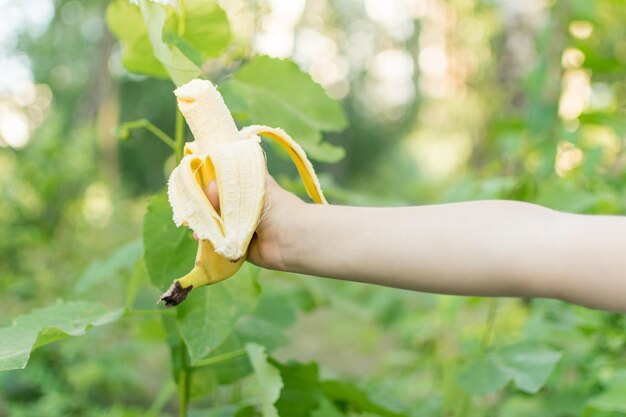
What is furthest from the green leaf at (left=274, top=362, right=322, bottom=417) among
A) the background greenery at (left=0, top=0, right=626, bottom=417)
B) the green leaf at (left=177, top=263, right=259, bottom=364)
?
the green leaf at (left=177, top=263, right=259, bottom=364)

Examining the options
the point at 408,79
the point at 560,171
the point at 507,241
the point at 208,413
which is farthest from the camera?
the point at 408,79

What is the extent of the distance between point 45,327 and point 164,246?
13 cm

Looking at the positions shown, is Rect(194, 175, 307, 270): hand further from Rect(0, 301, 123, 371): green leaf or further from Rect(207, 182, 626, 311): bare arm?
Rect(0, 301, 123, 371): green leaf

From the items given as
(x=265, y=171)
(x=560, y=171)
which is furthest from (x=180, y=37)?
(x=560, y=171)

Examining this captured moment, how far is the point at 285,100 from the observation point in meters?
0.78

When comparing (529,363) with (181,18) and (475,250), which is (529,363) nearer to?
(475,250)

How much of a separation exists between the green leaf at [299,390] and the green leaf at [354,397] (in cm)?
5

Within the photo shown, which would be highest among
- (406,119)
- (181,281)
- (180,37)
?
(180,37)

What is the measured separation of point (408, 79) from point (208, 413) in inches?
637

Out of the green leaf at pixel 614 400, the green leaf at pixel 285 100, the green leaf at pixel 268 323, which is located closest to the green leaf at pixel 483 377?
the green leaf at pixel 614 400

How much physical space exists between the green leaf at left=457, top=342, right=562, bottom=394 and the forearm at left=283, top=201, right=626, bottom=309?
350mm

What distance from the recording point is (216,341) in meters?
0.68

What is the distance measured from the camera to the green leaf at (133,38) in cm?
76

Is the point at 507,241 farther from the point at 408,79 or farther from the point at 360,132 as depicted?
the point at 408,79
